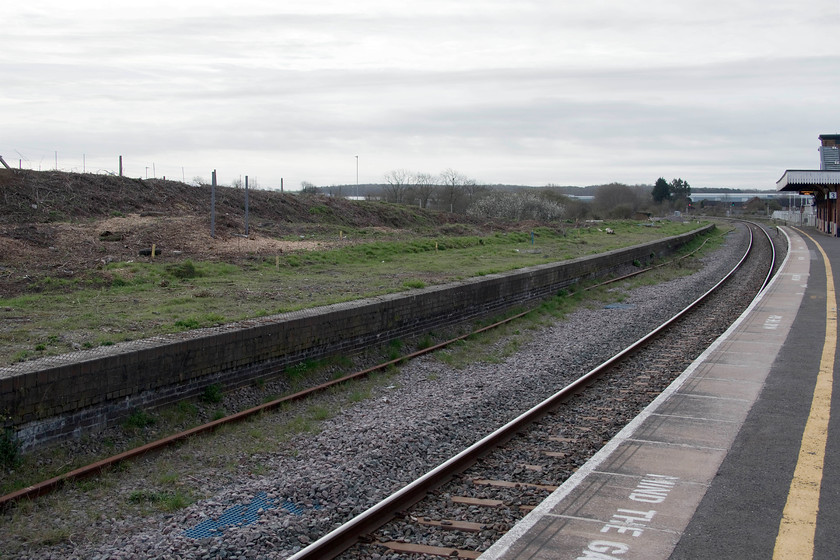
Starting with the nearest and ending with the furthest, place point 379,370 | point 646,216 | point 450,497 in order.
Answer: point 450,497 < point 379,370 < point 646,216

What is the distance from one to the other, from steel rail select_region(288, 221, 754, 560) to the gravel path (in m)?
0.33

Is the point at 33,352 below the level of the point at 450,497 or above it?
above

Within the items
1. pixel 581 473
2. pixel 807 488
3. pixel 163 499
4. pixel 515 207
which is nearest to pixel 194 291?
pixel 163 499

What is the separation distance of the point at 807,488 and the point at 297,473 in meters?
4.69

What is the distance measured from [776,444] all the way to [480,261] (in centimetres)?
1836

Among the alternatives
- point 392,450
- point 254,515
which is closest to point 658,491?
point 392,450

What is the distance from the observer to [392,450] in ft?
26.3

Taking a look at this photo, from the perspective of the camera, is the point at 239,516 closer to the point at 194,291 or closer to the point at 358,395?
the point at 358,395

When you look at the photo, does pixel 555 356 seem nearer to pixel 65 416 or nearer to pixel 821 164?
pixel 65 416

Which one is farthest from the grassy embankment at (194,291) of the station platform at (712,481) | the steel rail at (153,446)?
the station platform at (712,481)

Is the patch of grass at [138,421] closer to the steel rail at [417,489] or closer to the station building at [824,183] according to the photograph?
the steel rail at [417,489]

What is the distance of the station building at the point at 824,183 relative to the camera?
177ft

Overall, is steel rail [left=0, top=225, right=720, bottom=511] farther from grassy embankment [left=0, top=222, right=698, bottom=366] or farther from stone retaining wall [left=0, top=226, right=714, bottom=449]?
grassy embankment [left=0, top=222, right=698, bottom=366]

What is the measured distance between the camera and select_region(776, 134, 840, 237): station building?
5384cm
